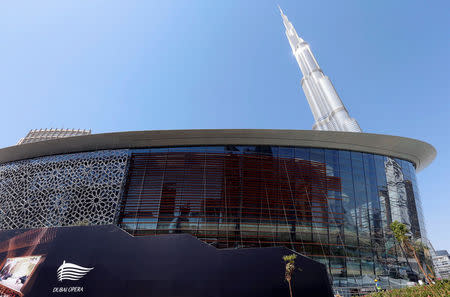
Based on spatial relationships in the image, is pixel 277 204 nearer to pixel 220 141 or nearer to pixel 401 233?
pixel 220 141

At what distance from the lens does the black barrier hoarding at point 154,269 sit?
14.9 m

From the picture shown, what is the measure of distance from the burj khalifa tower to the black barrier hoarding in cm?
5754

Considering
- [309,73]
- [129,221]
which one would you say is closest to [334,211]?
[129,221]

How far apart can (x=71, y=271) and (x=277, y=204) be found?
15.9 m

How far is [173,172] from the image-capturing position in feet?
71.4

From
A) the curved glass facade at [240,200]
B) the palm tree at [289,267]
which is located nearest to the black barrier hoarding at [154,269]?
the palm tree at [289,267]

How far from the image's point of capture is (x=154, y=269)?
15.4 meters

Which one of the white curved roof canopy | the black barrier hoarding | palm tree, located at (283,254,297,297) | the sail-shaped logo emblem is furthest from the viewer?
the white curved roof canopy

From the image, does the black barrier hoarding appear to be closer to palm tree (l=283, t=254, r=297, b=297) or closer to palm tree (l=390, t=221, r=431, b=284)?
palm tree (l=283, t=254, r=297, b=297)

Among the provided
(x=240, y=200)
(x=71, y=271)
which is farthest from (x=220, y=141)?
(x=71, y=271)

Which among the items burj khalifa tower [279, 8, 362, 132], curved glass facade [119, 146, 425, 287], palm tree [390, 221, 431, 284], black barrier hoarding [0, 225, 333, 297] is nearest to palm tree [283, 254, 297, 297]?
black barrier hoarding [0, 225, 333, 297]

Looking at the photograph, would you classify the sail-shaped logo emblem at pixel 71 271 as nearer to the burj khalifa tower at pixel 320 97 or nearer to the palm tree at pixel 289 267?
the palm tree at pixel 289 267

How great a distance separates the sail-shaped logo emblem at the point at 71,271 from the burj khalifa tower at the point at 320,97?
64.8 meters

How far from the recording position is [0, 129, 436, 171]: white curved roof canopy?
21.9m
